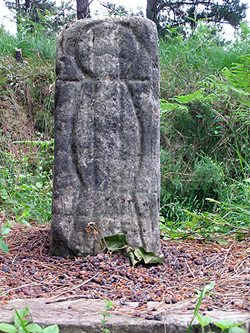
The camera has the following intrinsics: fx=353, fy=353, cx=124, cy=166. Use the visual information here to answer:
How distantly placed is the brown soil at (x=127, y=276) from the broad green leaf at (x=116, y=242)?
0.06 metres

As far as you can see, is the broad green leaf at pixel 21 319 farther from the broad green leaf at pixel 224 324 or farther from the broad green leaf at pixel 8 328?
the broad green leaf at pixel 224 324

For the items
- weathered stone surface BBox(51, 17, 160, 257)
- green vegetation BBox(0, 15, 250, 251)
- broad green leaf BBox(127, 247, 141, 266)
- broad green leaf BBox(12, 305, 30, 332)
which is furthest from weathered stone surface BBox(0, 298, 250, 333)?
green vegetation BBox(0, 15, 250, 251)

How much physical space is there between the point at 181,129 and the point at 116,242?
2973 mm

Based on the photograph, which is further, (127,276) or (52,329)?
(127,276)

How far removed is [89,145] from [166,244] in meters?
1.01

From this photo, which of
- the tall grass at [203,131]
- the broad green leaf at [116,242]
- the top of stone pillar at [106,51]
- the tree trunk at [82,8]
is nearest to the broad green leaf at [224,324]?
the broad green leaf at [116,242]

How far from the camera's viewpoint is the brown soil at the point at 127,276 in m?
1.75

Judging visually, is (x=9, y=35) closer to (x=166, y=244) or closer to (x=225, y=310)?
(x=166, y=244)

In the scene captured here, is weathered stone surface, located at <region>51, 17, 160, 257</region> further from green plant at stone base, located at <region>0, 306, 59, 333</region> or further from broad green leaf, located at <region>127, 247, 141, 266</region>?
green plant at stone base, located at <region>0, 306, 59, 333</region>

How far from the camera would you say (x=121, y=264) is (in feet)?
7.13

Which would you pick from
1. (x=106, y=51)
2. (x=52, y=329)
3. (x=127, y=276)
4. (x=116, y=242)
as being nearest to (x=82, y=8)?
(x=106, y=51)

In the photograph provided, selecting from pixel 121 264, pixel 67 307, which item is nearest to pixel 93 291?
pixel 67 307

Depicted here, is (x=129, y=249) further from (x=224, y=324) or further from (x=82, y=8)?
(x=82, y=8)

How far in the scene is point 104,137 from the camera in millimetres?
2330
